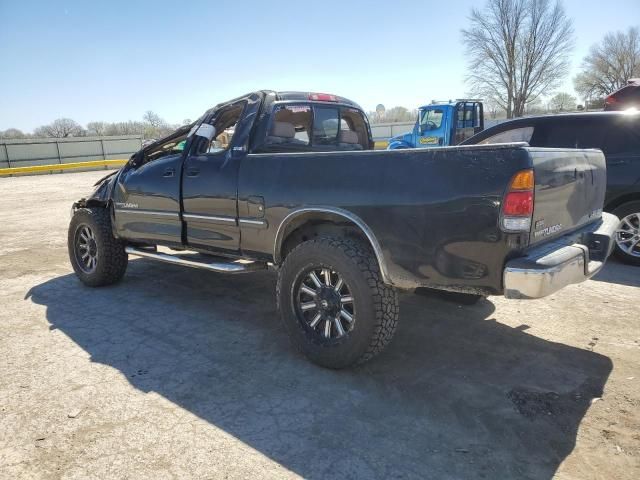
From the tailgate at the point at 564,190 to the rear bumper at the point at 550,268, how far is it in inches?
3.2

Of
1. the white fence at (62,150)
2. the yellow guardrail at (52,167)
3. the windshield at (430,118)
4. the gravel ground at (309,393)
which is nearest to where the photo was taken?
the gravel ground at (309,393)

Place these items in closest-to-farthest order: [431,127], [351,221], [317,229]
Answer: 1. [351,221]
2. [317,229]
3. [431,127]

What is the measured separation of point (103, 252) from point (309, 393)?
129 inches

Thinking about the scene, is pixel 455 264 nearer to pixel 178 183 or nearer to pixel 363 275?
pixel 363 275

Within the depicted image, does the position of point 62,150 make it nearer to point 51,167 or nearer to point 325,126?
point 51,167

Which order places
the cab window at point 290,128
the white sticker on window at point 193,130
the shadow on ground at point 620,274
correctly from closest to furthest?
the cab window at point 290,128 < the white sticker on window at point 193,130 < the shadow on ground at point 620,274

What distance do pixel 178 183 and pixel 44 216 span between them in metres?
8.40

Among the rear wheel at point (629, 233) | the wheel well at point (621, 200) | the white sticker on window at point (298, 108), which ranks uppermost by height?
the white sticker on window at point (298, 108)

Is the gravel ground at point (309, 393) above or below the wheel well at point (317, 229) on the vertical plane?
below

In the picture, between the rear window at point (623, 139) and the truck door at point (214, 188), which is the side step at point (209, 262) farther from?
the rear window at point (623, 139)

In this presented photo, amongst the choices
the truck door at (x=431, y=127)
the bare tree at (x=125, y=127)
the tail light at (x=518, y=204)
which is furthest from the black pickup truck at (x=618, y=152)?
the bare tree at (x=125, y=127)

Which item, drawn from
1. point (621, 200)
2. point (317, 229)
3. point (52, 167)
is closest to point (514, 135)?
point (621, 200)

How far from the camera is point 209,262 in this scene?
4.29 m

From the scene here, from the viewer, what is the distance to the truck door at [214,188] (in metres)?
3.94
